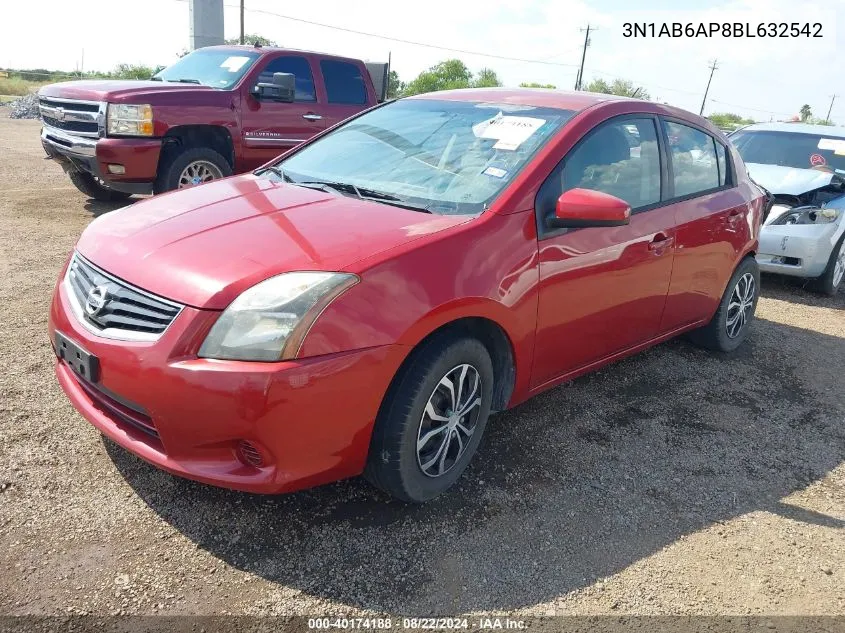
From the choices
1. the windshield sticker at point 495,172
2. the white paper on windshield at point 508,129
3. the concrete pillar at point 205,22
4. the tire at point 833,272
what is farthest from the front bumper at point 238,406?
the concrete pillar at point 205,22

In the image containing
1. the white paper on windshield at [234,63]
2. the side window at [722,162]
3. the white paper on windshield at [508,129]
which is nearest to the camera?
the white paper on windshield at [508,129]

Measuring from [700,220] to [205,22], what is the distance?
119 feet

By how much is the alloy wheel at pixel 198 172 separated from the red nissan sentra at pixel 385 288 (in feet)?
12.2

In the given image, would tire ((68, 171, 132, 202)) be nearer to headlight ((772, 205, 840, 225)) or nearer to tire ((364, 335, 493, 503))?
tire ((364, 335, 493, 503))

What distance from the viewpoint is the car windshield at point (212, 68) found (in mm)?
7730

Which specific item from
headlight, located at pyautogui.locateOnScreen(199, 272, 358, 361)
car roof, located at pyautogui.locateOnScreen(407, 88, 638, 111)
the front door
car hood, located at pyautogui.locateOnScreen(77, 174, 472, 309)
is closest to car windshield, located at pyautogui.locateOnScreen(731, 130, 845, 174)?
the front door

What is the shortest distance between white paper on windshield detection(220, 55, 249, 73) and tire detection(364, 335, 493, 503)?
245 inches

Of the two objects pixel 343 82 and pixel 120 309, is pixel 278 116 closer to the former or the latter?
pixel 343 82

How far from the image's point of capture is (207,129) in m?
7.37

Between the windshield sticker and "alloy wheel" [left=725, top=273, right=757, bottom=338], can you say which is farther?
"alloy wheel" [left=725, top=273, right=757, bottom=338]

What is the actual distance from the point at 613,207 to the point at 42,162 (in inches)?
450

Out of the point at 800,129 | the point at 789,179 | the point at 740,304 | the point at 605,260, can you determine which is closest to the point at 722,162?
the point at 740,304

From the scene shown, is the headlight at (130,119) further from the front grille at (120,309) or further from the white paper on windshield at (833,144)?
the white paper on windshield at (833,144)

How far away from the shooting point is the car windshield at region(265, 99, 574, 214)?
3100mm
